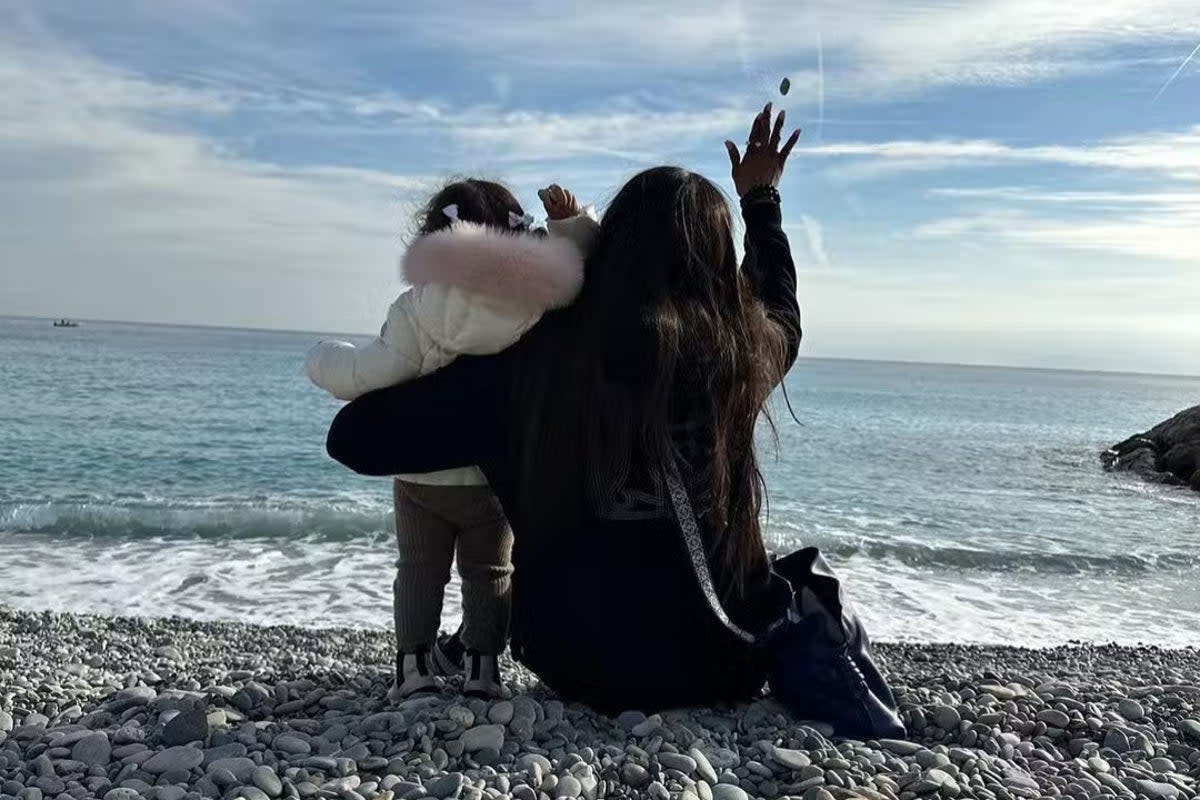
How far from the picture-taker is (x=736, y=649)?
3531mm

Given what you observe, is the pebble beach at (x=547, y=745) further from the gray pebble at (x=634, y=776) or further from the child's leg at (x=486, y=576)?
the child's leg at (x=486, y=576)

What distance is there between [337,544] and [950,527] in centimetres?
845

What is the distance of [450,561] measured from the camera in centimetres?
379

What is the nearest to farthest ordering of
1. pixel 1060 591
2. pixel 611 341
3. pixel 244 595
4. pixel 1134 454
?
pixel 611 341 < pixel 244 595 < pixel 1060 591 < pixel 1134 454

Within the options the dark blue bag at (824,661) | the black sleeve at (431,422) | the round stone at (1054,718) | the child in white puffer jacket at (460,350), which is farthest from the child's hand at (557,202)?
the round stone at (1054,718)

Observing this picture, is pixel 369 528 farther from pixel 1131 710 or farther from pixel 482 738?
pixel 1131 710

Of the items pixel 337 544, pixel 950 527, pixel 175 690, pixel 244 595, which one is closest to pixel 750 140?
pixel 175 690

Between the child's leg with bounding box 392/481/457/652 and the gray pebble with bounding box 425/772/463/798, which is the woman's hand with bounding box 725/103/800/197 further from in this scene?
the gray pebble with bounding box 425/772/463/798

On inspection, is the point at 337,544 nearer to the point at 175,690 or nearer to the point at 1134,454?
the point at 175,690

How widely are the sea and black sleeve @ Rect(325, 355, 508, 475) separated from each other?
943 mm

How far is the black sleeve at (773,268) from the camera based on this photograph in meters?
3.61

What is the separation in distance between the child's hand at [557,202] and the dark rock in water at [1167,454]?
21.8 metres

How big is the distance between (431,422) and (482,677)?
1.05m

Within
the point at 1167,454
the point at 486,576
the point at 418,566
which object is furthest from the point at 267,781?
the point at 1167,454
